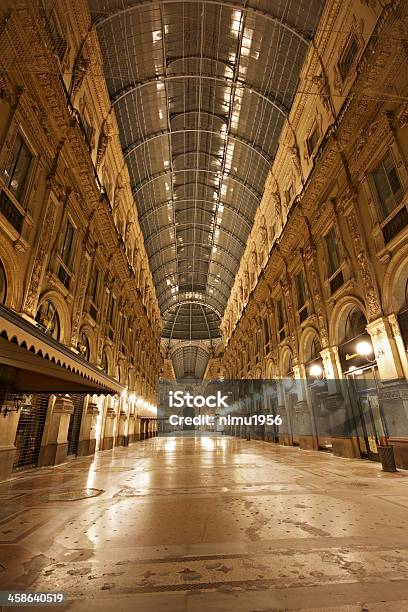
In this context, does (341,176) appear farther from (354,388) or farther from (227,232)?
(227,232)

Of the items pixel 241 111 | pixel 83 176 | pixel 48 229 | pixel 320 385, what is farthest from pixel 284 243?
pixel 48 229

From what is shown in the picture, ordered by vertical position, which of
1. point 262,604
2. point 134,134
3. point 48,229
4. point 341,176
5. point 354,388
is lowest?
point 262,604

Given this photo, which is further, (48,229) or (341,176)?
(341,176)

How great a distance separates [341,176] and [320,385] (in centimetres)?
932

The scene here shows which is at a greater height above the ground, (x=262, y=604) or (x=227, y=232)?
(x=227, y=232)

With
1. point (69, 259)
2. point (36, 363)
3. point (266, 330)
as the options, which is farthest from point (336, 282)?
point (36, 363)

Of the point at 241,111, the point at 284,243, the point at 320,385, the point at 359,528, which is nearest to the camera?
the point at 359,528

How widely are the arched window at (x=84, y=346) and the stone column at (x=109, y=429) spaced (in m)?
4.55

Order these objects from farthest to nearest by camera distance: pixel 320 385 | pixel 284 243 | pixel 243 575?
pixel 284 243 → pixel 320 385 → pixel 243 575

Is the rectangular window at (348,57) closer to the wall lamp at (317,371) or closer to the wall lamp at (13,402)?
the wall lamp at (317,371)

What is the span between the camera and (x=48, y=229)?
10500 mm

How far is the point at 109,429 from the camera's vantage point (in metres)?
17.7

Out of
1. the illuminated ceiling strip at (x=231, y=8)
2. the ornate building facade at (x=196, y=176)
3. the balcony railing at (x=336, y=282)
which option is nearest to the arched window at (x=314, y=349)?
the ornate building facade at (x=196, y=176)

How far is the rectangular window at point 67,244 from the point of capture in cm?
1253
